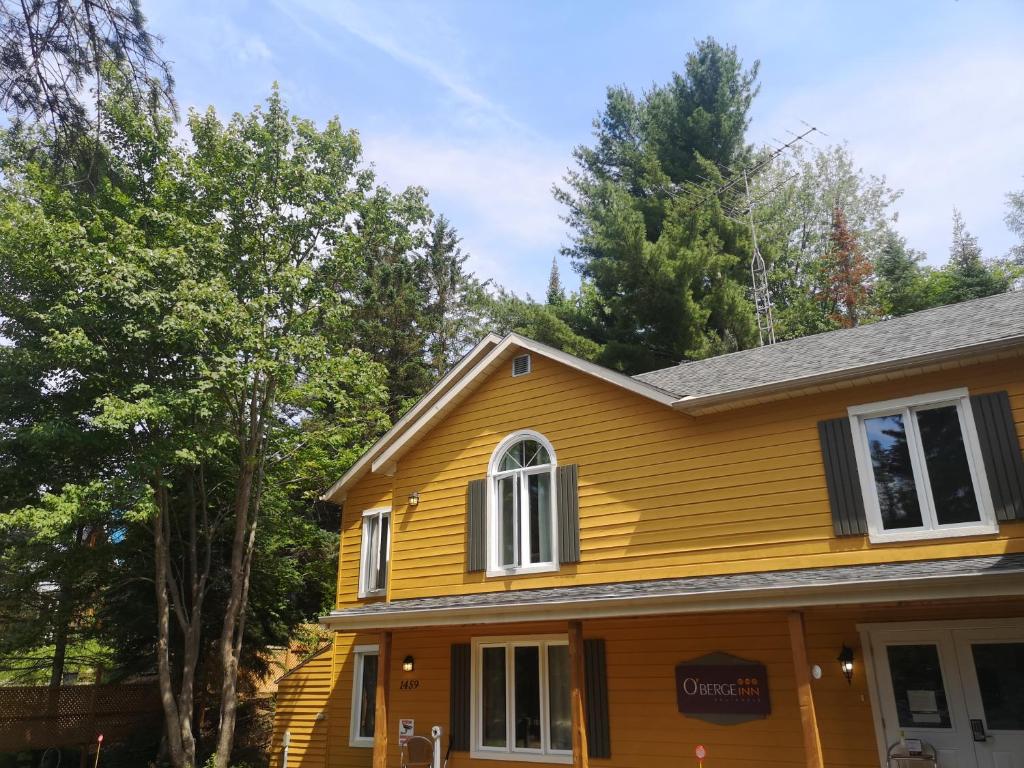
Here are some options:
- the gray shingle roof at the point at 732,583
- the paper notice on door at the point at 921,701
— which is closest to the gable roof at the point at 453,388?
the gray shingle roof at the point at 732,583

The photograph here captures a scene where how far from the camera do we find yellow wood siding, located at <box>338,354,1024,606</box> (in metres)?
8.48

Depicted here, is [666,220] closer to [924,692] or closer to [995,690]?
[924,692]

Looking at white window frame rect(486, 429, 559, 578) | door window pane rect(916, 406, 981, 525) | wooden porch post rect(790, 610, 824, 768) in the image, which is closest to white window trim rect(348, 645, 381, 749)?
white window frame rect(486, 429, 559, 578)

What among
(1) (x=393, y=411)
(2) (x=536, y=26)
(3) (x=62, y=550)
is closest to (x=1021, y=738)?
(2) (x=536, y=26)

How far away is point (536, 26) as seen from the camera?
930 centimetres

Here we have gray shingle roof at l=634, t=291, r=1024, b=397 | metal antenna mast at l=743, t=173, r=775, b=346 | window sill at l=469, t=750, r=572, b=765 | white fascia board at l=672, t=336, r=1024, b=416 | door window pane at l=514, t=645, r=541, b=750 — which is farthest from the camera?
metal antenna mast at l=743, t=173, r=775, b=346

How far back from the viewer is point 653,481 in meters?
9.91

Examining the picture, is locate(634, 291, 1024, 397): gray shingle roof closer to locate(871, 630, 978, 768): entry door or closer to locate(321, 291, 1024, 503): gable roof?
locate(321, 291, 1024, 503): gable roof

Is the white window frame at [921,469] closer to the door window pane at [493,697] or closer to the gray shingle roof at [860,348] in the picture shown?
the gray shingle roof at [860,348]

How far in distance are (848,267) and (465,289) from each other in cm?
1455

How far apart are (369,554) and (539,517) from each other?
13.4ft

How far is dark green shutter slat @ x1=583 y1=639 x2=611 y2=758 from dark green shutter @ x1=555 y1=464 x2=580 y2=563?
1.24 m

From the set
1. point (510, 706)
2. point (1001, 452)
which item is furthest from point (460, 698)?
point (1001, 452)

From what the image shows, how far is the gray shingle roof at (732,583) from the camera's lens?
23.1 feet
